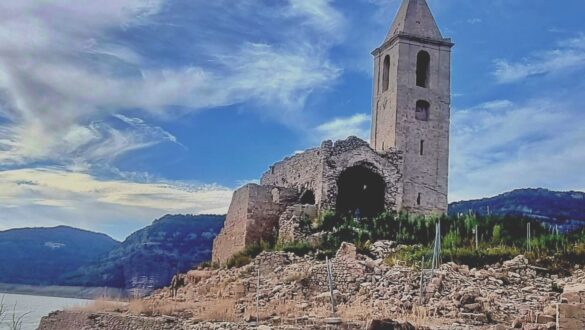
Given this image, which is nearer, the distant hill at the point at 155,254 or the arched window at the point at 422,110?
the arched window at the point at 422,110

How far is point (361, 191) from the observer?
97.3ft

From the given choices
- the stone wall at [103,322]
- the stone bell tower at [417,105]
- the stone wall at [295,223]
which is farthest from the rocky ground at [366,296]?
the stone bell tower at [417,105]

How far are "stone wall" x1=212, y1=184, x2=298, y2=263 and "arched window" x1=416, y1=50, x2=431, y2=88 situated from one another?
22.7ft

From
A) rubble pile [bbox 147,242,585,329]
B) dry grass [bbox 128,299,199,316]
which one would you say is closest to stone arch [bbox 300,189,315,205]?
rubble pile [bbox 147,242,585,329]

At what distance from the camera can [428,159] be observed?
97.2 ft

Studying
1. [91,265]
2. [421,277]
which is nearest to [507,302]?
[421,277]

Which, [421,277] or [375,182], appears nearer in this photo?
[421,277]

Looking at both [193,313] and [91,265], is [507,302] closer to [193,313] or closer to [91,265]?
[193,313]

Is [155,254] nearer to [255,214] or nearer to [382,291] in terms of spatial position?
[255,214]

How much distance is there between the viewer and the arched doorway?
28.5m

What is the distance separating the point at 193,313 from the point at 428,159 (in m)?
14.2

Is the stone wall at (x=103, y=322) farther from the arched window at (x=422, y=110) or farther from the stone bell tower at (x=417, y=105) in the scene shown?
the arched window at (x=422, y=110)

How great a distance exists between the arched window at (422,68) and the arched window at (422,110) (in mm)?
759

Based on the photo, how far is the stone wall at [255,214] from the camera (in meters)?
26.7
